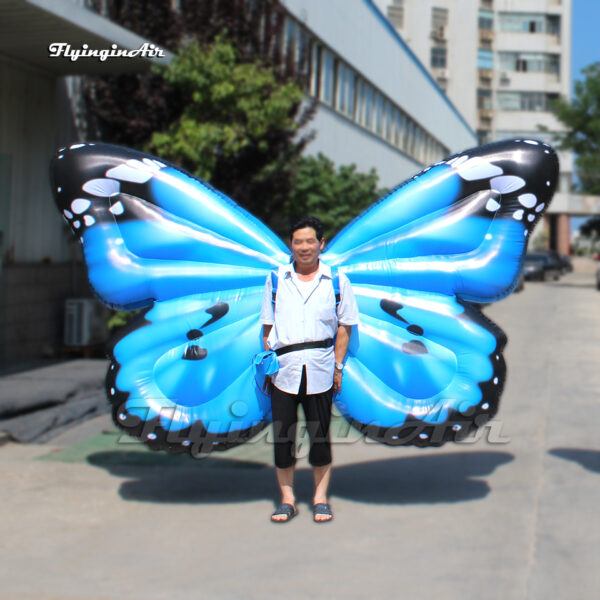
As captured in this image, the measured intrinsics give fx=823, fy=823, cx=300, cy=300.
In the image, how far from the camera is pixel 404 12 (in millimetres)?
58250

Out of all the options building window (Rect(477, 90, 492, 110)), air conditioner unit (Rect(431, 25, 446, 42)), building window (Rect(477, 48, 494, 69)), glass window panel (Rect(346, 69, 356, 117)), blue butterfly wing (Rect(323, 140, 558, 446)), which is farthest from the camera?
building window (Rect(477, 90, 492, 110))

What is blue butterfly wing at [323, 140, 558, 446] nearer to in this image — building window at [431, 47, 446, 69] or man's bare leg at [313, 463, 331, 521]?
man's bare leg at [313, 463, 331, 521]

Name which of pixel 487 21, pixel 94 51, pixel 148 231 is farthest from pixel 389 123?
pixel 487 21

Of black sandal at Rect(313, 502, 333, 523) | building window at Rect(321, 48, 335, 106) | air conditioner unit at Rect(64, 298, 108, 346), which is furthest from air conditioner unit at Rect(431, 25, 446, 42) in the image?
black sandal at Rect(313, 502, 333, 523)

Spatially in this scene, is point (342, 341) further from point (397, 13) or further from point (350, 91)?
point (397, 13)

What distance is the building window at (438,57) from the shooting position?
6322cm

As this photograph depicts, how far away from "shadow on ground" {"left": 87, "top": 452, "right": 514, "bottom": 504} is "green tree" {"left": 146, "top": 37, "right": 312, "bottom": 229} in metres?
5.16

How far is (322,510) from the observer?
16.0 ft

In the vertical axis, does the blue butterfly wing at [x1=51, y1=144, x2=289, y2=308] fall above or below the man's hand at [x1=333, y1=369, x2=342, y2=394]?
above

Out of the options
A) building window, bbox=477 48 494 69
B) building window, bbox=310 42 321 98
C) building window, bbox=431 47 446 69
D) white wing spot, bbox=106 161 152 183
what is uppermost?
building window, bbox=477 48 494 69

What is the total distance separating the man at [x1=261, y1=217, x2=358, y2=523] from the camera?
15.4 ft

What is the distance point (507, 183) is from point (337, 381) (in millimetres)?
1514

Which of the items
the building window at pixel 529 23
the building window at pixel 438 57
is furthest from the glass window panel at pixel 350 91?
the building window at pixel 529 23

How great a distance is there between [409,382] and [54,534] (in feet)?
7.27
